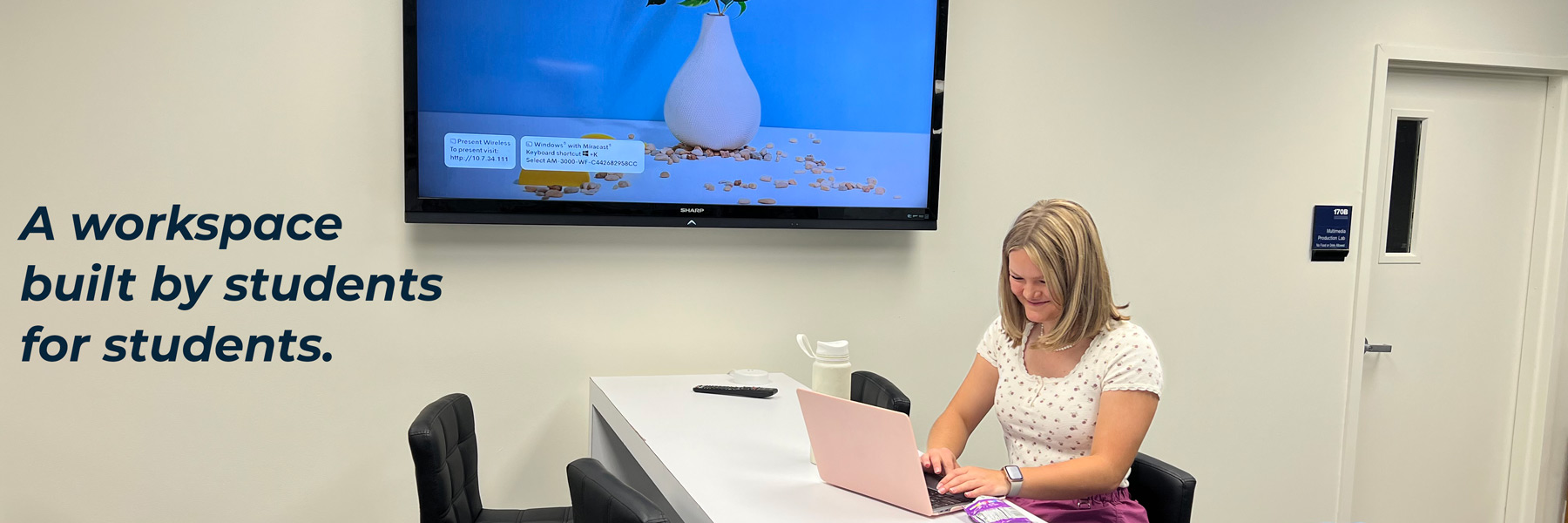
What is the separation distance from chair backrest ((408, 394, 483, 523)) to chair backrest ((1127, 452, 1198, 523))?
1392 millimetres

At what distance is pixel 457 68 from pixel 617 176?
0.52 m

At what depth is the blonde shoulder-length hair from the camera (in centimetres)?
→ 178

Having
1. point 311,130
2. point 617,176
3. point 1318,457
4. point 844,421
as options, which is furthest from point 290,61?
point 1318,457

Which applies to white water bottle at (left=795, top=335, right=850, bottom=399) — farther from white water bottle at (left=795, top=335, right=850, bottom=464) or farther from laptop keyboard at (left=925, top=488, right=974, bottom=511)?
laptop keyboard at (left=925, top=488, right=974, bottom=511)

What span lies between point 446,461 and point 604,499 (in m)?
0.81

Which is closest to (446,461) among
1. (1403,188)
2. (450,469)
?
(450,469)

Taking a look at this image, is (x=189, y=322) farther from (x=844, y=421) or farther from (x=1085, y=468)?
(x=1085, y=468)

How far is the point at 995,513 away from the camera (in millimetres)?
1439

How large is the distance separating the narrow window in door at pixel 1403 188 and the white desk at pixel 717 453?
2349 millimetres

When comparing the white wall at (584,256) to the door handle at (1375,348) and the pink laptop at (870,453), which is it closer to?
the door handle at (1375,348)

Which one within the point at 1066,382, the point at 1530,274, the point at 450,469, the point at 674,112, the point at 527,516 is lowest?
the point at 527,516

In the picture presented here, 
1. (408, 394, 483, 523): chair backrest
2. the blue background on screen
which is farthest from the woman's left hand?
the blue background on screen

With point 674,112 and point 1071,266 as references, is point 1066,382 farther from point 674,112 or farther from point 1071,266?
point 674,112

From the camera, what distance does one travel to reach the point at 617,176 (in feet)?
8.79
